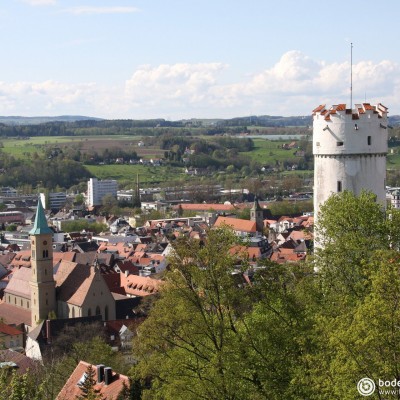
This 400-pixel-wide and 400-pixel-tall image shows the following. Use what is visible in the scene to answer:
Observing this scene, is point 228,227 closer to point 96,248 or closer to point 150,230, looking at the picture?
point 96,248

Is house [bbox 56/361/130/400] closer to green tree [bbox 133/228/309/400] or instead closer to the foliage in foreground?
the foliage in foreground

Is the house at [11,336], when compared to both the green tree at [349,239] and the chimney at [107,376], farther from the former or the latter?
the green tree at [349,239]

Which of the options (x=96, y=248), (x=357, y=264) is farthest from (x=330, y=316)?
(x=96, y=248)

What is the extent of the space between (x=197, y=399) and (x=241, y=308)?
2.76 metres

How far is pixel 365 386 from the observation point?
17.7 m

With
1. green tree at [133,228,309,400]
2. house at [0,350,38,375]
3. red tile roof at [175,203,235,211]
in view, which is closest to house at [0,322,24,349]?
house at [0,350,38,375]

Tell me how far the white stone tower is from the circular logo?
10.7 metres

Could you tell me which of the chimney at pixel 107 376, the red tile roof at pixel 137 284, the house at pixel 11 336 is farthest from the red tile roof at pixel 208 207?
the chimney at pixel 107 376

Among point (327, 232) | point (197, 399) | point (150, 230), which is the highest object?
point (327, 232)

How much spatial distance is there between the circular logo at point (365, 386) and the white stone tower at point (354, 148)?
10.7 metres

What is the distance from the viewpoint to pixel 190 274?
22406mm

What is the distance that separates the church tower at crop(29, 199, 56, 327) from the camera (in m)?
77.5

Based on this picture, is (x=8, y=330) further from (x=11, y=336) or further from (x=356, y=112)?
(x=356, y=112)

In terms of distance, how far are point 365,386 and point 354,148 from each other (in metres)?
11.9
